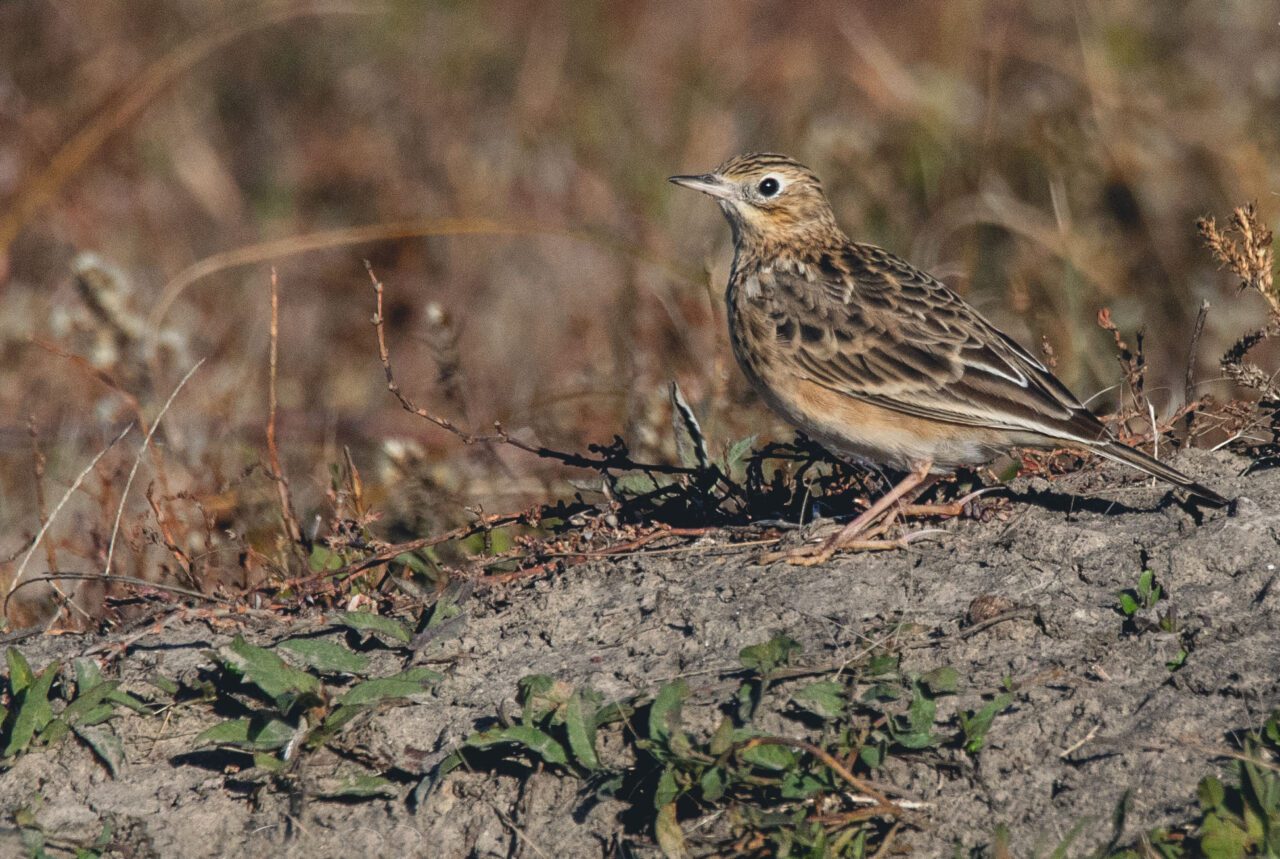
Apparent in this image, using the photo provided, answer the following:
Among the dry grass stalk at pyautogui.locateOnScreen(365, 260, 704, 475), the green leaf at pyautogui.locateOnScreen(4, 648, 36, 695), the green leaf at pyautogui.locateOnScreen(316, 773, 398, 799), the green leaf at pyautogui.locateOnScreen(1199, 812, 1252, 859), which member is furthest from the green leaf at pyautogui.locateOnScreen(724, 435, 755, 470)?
the green leaf at pyautogui.locateOnScreen(4, 648, 36, 695)

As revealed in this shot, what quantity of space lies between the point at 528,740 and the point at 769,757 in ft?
2.13

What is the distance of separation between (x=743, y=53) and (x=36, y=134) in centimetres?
576

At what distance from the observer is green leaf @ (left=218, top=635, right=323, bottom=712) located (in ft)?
14.7

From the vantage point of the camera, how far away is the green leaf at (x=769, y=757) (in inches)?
160

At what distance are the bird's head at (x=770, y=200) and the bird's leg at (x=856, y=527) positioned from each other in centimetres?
141

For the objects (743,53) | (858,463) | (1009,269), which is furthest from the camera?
(743,53)

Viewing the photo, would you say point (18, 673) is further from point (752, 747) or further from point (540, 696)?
point (752, 747)

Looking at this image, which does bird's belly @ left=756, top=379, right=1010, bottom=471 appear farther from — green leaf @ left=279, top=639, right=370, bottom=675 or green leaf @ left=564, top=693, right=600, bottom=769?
green leaf @ left=279, top=639, right=370, bottom=675

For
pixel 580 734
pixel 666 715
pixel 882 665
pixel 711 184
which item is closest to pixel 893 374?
pixel 882 665

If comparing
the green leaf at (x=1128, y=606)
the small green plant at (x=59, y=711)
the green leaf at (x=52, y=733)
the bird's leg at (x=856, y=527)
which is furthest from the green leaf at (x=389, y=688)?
the green leaf at (x=1128, y=606)

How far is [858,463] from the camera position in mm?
5609

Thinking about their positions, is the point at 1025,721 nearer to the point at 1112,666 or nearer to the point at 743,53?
the point at 1112,666

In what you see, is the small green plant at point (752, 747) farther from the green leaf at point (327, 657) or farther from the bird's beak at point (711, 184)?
the bird's beak at point (711, 184)

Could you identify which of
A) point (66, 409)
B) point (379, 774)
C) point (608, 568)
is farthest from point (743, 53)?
point (379, 774)
